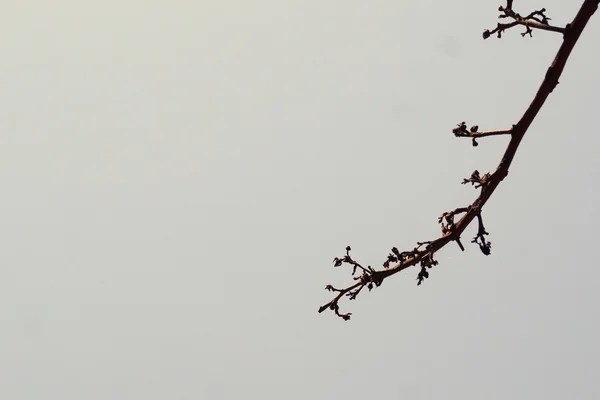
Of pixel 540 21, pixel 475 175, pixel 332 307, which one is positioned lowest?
pixel 332 307

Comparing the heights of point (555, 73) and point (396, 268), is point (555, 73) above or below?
above

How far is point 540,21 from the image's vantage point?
6.55m

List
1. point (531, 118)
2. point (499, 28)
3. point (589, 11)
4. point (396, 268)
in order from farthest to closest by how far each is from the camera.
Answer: point (396, 268) → point (499, 28) → point (531, 118) → point (589, 11)

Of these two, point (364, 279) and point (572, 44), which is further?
point (364, 279)

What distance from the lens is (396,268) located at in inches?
281

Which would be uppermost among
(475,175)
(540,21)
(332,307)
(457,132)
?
(540,21)

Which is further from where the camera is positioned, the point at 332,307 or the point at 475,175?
the point at 332,307

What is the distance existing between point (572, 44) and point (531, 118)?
2.46 ft

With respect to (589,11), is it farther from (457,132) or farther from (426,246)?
(426,246)

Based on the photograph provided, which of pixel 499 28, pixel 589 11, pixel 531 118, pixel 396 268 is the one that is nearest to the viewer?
pixel 589 11

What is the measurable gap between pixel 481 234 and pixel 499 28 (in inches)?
83.1

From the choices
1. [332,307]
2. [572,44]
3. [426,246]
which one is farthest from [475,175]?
[332,307]

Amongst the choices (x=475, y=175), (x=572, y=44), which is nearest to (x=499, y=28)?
(x=572, y=44)

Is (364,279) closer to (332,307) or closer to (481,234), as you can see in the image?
(332,307)
